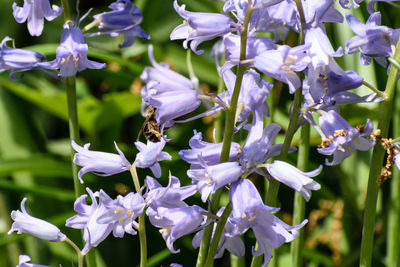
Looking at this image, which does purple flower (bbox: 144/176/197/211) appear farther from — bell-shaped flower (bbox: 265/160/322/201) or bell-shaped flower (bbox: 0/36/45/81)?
bell-shaped flower (bbox: 0/36/45/81)

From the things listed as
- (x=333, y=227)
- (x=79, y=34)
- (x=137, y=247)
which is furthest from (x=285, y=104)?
(x=79, y=34)

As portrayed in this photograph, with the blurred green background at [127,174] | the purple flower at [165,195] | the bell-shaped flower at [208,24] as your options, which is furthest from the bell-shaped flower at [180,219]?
the blurred green background at [127,174]

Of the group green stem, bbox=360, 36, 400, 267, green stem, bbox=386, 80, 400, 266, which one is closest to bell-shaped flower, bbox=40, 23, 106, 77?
green stem, bbox=360, 36, 400, 267

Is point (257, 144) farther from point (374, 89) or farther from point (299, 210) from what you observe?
point (299, 210)

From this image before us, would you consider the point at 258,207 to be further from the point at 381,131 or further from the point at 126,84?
the point at 126,84

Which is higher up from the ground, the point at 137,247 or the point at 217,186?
the point at 217,186
